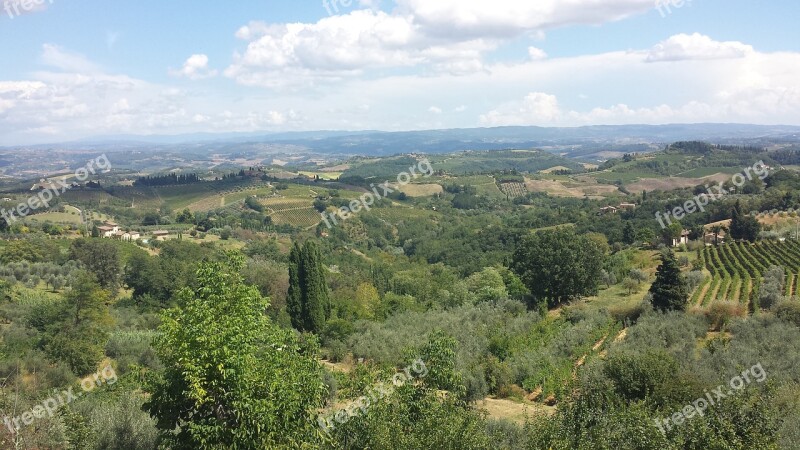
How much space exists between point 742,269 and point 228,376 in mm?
41468

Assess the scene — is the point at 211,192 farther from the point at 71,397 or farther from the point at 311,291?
the point at 71,397

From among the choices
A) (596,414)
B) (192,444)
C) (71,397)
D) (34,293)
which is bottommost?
(34,293)

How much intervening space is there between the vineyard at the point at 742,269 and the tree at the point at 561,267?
6454 millimetres

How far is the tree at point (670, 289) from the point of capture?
27438mm

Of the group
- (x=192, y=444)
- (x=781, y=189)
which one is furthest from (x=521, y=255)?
(x=781, y=189)

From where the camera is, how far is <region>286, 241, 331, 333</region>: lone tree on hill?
34.3m

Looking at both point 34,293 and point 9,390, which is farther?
point 34,293

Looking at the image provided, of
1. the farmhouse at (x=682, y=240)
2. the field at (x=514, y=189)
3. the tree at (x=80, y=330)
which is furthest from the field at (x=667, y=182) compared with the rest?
the tree at (x=80, y=330)

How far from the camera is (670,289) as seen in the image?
90.6ft

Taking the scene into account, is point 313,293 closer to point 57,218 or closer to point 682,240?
point 682,240

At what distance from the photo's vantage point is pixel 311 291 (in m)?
34.7

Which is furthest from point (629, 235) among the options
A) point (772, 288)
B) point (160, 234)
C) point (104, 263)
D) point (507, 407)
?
point (160, 234)

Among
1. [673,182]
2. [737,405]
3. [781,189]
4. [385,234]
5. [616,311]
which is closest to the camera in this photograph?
[737,405]

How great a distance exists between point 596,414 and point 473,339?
45.5 ft
